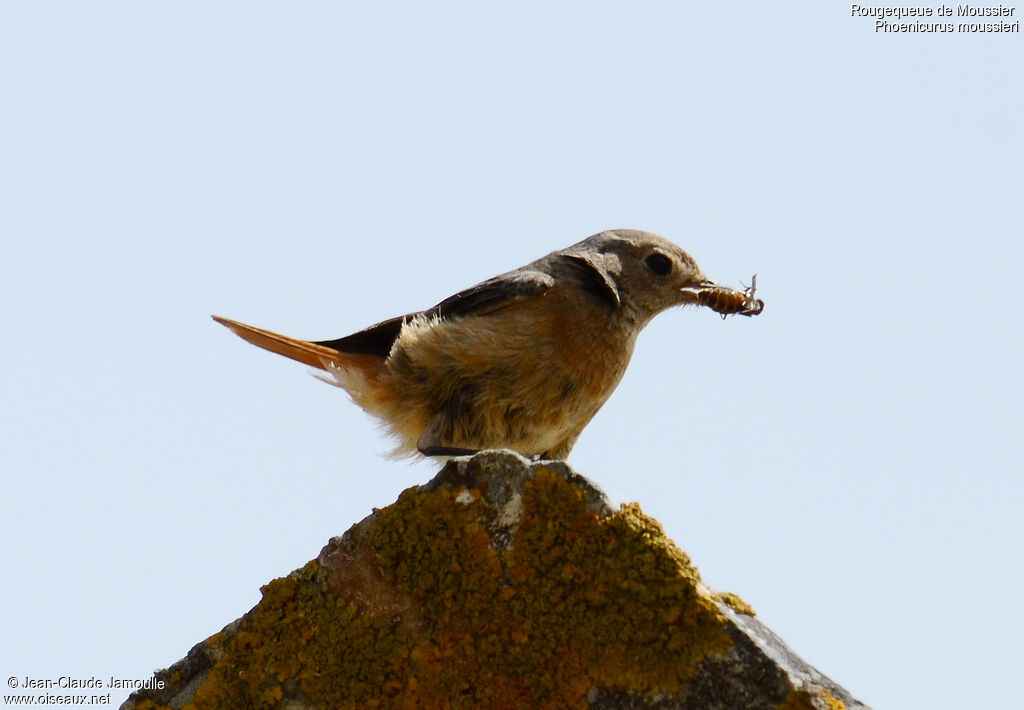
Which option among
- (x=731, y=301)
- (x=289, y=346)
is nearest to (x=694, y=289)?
(x=731, y=301)

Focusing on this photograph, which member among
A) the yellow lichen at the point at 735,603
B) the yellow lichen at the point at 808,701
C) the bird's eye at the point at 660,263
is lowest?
the yellow lichen at the point at 808,701

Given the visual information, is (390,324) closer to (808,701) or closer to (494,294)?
(494,294)

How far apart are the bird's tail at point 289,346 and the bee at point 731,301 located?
7.29 ft

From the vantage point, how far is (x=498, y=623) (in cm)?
404

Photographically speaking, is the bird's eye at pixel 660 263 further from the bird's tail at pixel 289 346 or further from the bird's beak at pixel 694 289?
the bird's tail at pixel 289 346

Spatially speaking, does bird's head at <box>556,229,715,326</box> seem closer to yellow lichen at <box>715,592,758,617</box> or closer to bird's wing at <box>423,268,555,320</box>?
bird's wing at <box>423,268,555,320</box>

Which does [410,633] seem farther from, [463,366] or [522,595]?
[463,366]

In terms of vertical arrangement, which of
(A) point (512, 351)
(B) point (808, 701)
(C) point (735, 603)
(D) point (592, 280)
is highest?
(D) point (592, 280)

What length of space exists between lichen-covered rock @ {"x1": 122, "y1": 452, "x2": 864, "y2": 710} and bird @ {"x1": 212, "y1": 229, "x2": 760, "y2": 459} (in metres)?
1.71

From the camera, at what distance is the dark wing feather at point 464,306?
248 inches

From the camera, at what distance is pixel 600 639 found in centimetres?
394

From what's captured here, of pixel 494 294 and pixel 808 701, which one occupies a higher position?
pixel 494 294

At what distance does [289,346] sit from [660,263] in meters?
2.19

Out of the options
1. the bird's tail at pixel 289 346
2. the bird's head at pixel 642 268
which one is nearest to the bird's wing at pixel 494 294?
the bird's head at pixel 642 268
